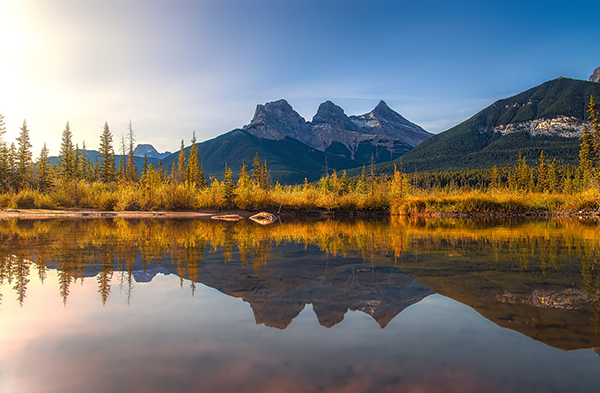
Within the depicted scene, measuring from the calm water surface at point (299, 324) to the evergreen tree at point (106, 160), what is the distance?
5150 cm

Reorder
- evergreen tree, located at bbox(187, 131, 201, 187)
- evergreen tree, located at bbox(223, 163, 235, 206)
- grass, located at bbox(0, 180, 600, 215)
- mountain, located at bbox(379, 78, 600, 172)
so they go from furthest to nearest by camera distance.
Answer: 1. mountain, located at bbox(379, 78, 600, 172)
2. evergreen tree, located at bbox(187, 131, 201, 187)
3. evergreen tree, located at bbox(223, 163, 235, 206)
4. grass, located at bbox(0, 180, 600, 215)

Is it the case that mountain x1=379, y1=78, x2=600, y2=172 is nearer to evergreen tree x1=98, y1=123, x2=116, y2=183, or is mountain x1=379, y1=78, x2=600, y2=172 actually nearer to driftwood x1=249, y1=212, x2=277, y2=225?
evergreen tree x1=98, y1=123, x2=116, y2=183

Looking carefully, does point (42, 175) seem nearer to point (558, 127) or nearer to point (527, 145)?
point (527, 145)

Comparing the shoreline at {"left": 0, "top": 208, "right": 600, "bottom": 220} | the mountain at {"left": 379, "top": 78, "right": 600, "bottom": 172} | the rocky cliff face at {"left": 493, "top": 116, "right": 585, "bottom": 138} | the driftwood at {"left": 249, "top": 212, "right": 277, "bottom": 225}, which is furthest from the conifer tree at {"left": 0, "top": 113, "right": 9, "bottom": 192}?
the rocky cliff face at {"left": 493, "top": 116, "right": 585, "bottom": 138}

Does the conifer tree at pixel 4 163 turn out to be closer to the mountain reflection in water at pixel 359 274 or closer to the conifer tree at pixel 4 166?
the conifer tree at pixel 4 166

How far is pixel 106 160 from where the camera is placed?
55.3 metres

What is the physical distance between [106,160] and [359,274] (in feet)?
191

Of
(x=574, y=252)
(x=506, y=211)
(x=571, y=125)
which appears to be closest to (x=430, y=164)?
(x=571, y=125)

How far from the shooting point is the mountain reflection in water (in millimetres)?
4242

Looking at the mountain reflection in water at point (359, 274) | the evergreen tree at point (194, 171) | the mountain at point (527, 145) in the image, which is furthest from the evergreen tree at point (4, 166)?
the mountain at point (527, 145)

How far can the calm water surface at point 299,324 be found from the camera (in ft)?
8.96

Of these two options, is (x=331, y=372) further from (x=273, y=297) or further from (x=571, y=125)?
(x=571, y=125)

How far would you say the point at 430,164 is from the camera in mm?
177000

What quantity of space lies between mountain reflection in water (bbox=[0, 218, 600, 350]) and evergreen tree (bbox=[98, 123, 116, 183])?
47652 millimetres
